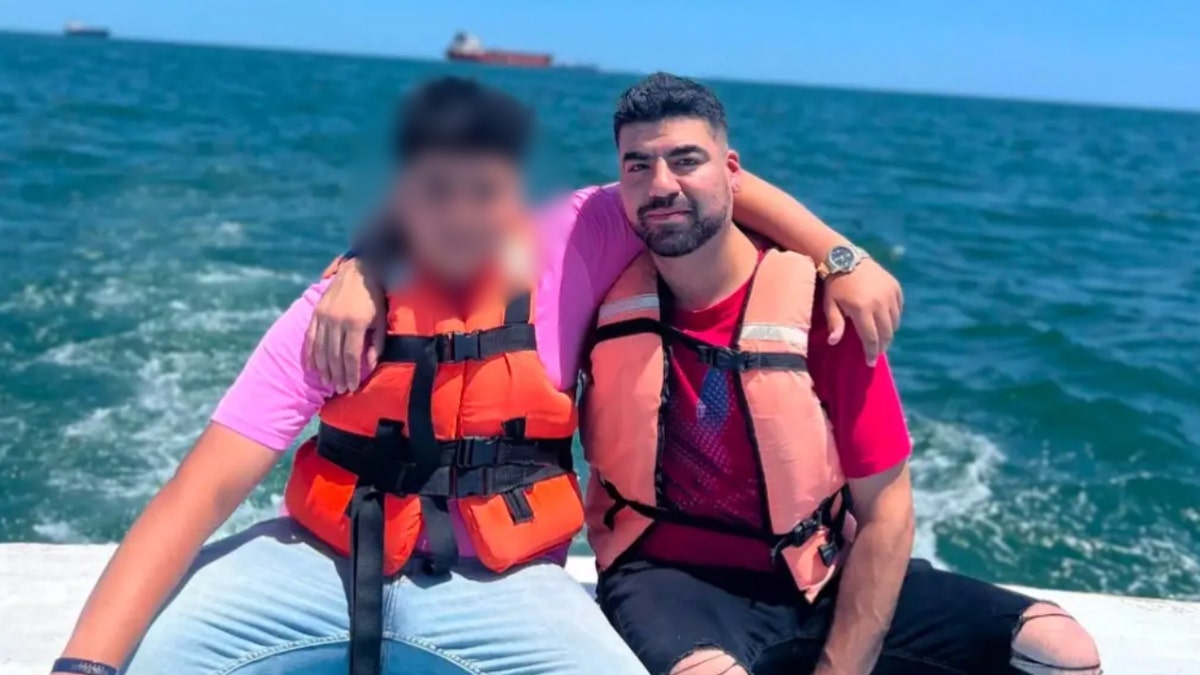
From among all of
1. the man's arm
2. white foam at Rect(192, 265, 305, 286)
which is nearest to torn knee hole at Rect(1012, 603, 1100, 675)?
the man's arm

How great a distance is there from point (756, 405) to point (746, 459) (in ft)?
0.41

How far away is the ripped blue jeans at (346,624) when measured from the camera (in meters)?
2.14

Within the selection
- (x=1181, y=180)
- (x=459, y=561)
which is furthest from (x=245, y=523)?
(x=1181, y=180)

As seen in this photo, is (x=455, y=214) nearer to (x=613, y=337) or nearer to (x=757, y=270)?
(x=613, y=337)

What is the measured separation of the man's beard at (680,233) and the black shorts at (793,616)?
2.33 ft

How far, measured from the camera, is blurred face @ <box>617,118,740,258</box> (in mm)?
2375

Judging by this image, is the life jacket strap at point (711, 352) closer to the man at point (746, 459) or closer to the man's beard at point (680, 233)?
the man at point (746, 459)

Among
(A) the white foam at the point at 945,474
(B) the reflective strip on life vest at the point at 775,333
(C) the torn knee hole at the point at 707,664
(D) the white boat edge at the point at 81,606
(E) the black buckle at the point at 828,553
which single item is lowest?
(A) the white foam at the point at 945,474

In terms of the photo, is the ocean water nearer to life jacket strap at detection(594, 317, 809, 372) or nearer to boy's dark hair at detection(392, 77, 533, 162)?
boy's dark hair at detection(392, 77, 533, 162)

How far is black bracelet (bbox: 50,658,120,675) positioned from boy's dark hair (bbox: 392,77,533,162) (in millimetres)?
1065

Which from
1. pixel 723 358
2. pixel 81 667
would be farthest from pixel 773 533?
pixel 81 667

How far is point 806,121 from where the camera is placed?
141ft

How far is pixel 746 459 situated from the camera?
8.10 ft

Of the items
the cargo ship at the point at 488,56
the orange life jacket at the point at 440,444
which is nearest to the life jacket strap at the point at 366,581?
the orange life jacket at the point at 440,444
